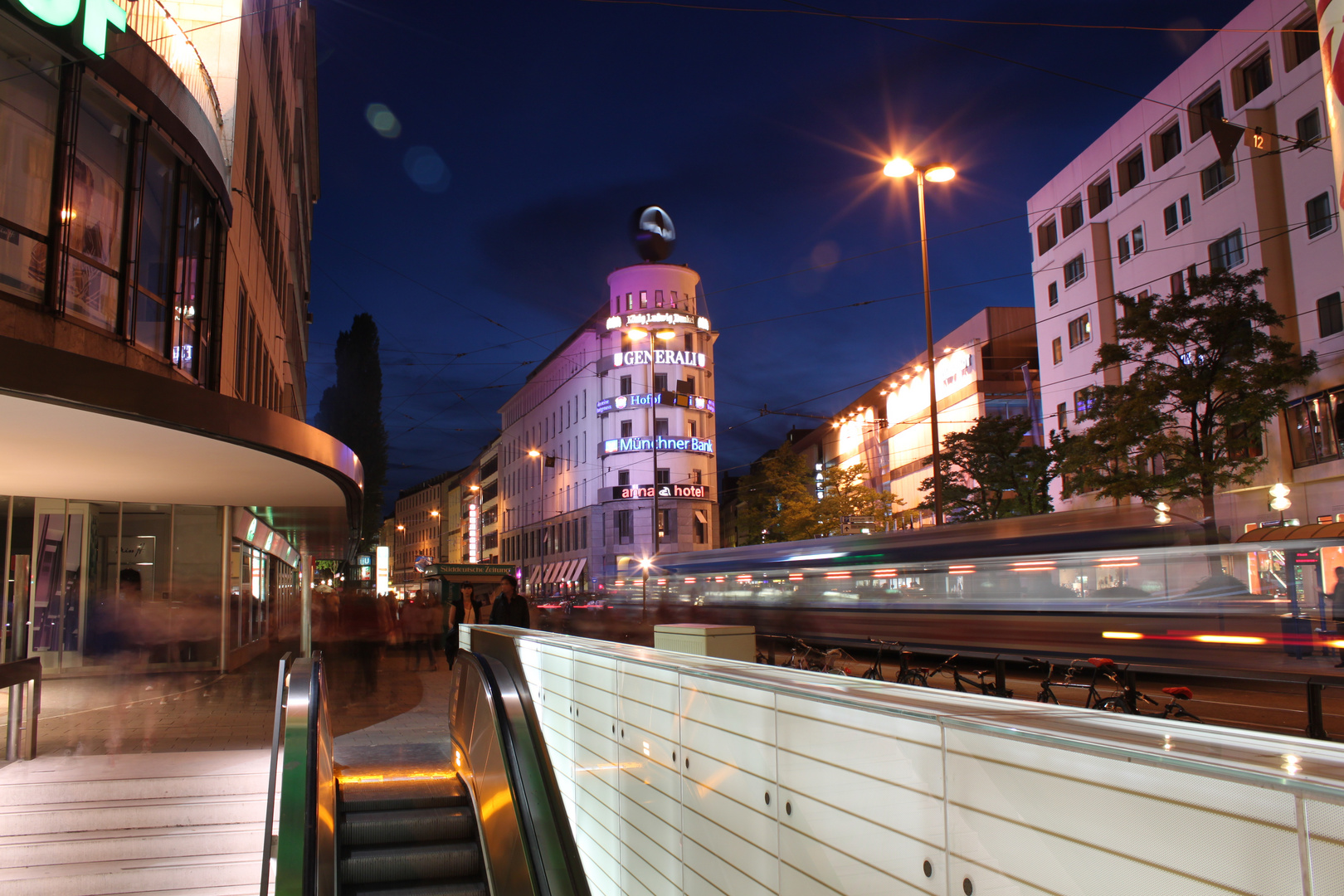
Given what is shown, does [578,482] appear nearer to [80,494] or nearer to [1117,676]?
[80,494]

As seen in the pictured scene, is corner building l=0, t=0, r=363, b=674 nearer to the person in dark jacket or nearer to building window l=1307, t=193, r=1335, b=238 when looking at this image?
the person in dark jacket

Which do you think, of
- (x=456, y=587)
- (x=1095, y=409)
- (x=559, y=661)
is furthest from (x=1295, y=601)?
(x=456, y=587)

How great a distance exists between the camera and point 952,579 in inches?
832

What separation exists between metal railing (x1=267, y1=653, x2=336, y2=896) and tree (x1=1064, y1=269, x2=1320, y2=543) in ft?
84.6

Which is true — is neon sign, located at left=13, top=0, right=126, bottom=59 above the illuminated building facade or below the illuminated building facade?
below

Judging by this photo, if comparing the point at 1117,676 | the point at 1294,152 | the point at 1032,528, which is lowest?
the point at 1117,676

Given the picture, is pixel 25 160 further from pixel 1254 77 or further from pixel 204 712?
pixel 1254 77

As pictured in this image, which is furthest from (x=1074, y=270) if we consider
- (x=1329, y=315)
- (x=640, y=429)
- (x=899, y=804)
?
(x=899, y=804)

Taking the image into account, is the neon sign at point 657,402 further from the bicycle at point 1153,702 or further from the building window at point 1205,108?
the bicycle at point 1153,702

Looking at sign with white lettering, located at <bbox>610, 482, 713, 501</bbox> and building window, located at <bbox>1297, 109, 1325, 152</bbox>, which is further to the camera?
sign with white lettering, located at <bbox>610, 482, 713, 501</bbox>

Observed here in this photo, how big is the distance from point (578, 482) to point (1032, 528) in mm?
58064

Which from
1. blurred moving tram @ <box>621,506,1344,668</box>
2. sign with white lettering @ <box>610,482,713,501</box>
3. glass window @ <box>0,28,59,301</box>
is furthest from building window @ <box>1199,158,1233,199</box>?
sign with white lettering @ <box>610,482,713,501</box>

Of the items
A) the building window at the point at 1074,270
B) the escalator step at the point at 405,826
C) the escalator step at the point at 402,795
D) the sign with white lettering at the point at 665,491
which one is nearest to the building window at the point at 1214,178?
the building window at the point at 1074,270

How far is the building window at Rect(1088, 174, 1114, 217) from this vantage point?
44344 millimetres
